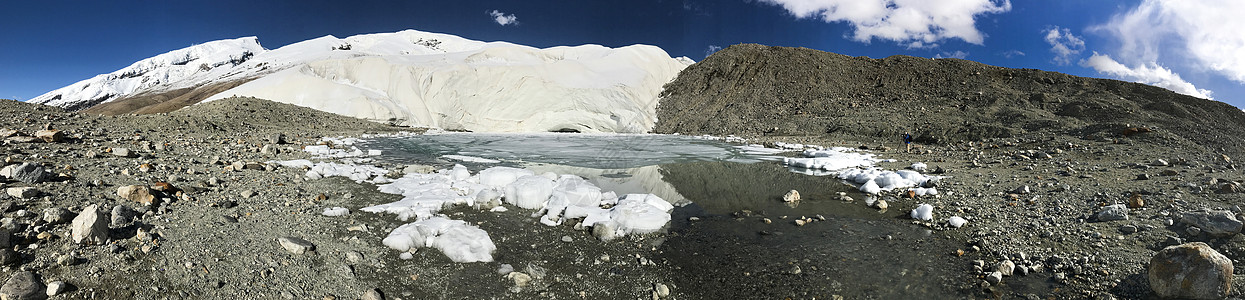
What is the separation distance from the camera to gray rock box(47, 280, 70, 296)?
9.16 ft

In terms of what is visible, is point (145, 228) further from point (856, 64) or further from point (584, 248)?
point (856, 64)

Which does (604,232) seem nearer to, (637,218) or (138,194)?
(637,218)

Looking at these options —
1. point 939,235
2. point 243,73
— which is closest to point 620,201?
point 939,235

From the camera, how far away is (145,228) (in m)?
3.80

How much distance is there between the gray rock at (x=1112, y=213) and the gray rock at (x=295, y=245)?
317 inches

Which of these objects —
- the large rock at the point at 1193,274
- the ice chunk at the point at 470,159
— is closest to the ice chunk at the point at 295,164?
the ice chunk at the point at 470,159

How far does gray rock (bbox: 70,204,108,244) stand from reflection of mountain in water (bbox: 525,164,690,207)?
5791mm

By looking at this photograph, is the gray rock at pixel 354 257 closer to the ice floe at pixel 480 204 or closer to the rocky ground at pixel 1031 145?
the ice floe at pixel 480 204

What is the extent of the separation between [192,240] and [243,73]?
5342cm

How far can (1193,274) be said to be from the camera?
3.26 meters

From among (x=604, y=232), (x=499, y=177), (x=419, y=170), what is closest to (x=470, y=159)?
(x=419, y=170)

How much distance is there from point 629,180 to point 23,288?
7603 mm

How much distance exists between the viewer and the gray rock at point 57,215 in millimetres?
3608

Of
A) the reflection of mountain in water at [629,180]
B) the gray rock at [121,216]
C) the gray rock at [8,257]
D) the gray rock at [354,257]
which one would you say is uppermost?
the gray rock at [121,216]
